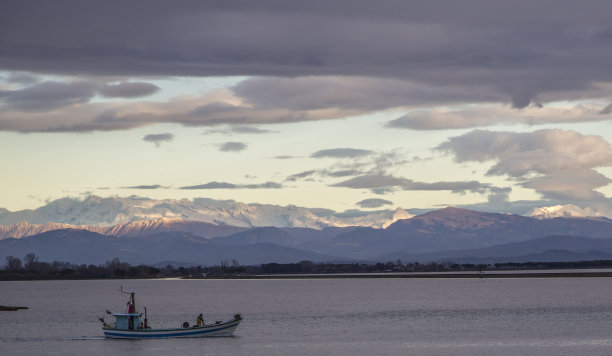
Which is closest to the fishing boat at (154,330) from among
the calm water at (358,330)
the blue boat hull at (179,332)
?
the blue boat hull at (179,332)

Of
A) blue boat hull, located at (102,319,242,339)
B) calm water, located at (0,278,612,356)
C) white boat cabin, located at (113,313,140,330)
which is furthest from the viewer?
white boat cabin, located at (113,313,140,330)

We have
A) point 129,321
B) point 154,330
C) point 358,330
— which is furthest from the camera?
point 358,330

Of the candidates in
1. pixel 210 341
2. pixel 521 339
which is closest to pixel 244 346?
pixel 210 341

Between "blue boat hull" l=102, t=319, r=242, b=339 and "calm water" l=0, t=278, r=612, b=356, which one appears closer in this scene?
"calm water" l=0, t=278, r=612, b=356

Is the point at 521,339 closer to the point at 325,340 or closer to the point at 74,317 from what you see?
the point at 325,340

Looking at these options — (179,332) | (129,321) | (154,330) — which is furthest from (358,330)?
(129,321)

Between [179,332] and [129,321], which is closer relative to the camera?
[179,332]

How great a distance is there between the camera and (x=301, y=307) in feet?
476

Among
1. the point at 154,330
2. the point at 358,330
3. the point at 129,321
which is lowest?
the point at 358,330

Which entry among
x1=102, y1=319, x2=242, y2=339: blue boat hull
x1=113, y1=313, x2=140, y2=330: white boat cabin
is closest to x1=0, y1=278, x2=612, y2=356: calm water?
x1=102, y1=319, x2=242, y2=339: blue boat hull

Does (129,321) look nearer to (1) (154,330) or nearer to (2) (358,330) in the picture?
(1) (154,330)

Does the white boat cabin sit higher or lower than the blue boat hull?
higher

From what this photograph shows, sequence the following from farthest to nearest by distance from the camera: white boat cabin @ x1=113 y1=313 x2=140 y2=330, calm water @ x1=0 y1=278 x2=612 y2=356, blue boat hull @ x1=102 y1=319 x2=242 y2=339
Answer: white boat cabin @ x1=113 y1=313 x2=140 y2=330
blue boat hull @ x1=102 y1=319 x2=242 y2=339
calm water @ x1=0 y1=278 x2=612 y2=356

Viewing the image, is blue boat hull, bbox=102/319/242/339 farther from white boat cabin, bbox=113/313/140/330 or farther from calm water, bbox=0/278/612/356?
calm water, bbox=0/278/612/356
